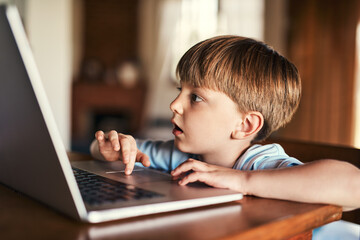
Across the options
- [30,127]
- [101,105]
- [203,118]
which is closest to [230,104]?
[203,118]

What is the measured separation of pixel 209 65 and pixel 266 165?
26 centimetres

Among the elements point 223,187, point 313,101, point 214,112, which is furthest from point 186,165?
point 313,101

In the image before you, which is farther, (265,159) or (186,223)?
(265,159)

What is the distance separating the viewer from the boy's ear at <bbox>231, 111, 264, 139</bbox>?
890 mm

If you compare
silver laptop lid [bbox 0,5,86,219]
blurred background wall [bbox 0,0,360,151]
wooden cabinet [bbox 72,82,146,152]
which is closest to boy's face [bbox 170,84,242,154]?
silver laptop lid [bbox 0,5,86,219]

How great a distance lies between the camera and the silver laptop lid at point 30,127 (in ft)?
1.41

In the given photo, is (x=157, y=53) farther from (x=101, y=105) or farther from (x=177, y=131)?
(x=177, y=131)

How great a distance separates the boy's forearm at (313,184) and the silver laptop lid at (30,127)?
32 centimetres

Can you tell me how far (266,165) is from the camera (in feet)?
2.61

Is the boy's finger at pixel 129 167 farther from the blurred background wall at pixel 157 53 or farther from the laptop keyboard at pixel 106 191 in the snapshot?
the blurred background wall at pixel 157 53

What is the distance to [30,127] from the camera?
1.61 ft

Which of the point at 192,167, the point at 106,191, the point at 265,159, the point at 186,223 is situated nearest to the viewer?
the point at 186,223

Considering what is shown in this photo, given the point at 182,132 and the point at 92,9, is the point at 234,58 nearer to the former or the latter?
the point at 182,132

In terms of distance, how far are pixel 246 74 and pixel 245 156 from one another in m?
0.18
